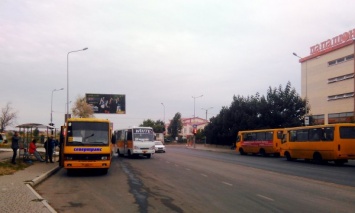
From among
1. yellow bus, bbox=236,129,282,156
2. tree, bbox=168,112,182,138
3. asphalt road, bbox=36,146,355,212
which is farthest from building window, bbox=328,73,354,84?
tree, bbox=168,112,182,138

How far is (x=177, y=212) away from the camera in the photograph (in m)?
9.86

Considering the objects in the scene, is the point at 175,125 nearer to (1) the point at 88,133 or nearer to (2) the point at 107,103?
(2) the point at 107,103

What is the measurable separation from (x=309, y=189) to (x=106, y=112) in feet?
163

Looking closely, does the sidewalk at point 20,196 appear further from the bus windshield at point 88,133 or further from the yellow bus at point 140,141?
the yellow bus at point 140,141

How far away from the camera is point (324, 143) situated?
1125 inches

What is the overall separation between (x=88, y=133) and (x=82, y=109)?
4127cm

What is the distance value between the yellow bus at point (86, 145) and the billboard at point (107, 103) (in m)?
41.2

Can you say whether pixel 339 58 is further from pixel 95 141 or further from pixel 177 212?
pixel 177 212

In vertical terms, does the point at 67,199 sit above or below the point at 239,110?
below

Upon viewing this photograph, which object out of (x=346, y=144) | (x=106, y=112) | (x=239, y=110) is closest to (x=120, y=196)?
(x=346, y=144)

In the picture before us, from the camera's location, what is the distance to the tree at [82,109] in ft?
192

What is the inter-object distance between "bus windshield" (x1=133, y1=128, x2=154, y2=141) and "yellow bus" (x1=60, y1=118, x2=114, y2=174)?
13.8 m

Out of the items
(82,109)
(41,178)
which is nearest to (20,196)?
(41,178)

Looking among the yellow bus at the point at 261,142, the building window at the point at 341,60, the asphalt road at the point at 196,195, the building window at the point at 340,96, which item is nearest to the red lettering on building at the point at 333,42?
the building window at the point at 341,60
